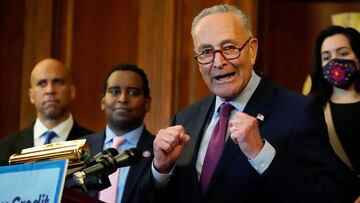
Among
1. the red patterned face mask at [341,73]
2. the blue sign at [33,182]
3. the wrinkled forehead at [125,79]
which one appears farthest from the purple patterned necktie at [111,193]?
the blue sign at [33,182]

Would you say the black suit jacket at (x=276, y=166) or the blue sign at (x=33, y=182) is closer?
the blue sign at (x=33, y=182)

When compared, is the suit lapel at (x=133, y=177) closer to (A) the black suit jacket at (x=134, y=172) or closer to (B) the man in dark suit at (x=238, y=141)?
(A) the black suit jacket at (x=134, y=172)

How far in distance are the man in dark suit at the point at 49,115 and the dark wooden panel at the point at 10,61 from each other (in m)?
1.11

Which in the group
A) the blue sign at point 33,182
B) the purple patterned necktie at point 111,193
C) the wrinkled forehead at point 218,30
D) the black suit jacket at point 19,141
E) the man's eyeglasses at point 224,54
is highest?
the wrinkled forehead at point 218,30

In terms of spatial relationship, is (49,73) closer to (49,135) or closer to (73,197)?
(49,135)

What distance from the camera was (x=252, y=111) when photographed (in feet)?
7.52

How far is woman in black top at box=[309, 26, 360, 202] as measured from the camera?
3.03 metres

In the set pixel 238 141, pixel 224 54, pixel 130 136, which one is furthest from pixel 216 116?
pixel 130 136

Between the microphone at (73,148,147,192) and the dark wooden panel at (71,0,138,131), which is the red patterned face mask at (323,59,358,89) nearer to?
the microphone at (73,148,147,192)

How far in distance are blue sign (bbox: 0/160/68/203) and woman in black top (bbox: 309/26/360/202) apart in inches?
59.7

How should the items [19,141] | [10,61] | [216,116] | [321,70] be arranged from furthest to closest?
[10,61] → [19,141] → [321,70] → [216,116]

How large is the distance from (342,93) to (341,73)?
0.34ft

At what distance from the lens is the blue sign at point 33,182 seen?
5.83 ft

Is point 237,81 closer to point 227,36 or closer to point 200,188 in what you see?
point 227,36
